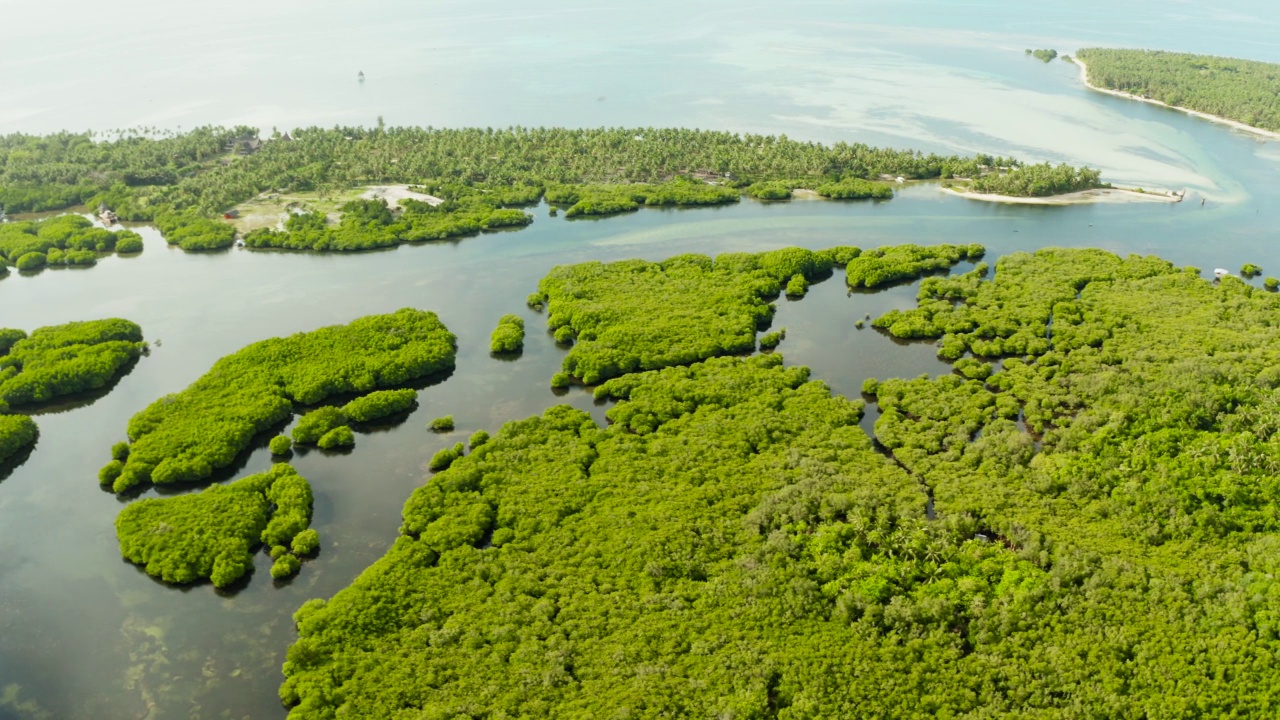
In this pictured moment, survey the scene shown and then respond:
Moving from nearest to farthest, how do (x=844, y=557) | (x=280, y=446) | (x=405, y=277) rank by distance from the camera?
(x=844, y=557) → (x=280, y=446) → (x=405, y=277)

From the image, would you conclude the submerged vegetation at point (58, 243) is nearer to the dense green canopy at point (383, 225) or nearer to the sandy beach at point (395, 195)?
the dense green canopy at point (383, 225)

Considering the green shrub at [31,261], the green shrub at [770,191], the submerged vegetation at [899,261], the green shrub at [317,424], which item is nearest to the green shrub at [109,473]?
the green shrub at [317,424]

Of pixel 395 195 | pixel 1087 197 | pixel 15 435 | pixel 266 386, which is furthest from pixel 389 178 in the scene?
pixel 1087 197

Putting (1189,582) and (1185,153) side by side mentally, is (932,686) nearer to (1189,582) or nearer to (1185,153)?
(1189,582)

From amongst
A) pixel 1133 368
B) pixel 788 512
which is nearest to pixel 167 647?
pixel 788 512

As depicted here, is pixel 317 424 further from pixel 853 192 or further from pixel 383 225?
pixel 853 192

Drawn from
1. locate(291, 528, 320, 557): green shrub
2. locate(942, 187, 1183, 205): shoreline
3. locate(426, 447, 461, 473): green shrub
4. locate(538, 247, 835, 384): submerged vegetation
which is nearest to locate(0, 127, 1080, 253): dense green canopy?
locate(942, 187, 1183, 205): shoreline
